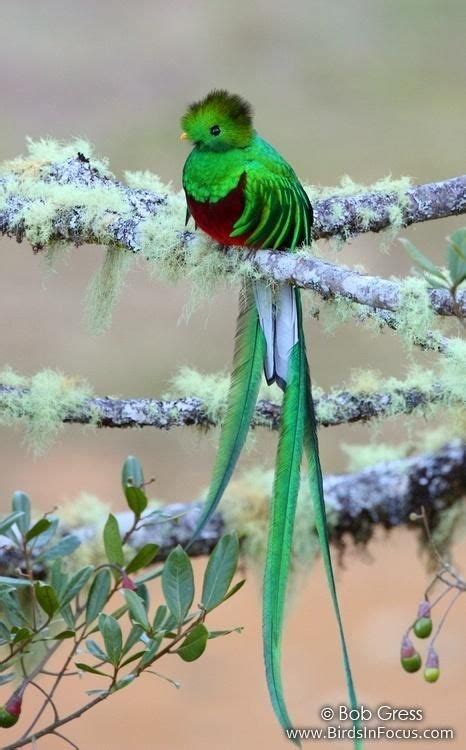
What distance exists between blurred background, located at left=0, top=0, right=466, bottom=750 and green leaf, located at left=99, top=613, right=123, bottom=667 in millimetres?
1494

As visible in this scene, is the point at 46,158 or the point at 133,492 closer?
the point at 133,492

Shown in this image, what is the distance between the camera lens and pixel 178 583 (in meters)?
0.61

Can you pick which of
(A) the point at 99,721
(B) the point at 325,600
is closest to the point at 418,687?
(B) the point at 325,600

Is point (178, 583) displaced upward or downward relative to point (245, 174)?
downward

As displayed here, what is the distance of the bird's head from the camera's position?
2.33 feet

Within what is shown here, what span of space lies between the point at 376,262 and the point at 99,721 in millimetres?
1438

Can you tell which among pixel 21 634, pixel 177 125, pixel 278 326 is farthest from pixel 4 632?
pixel 177 125

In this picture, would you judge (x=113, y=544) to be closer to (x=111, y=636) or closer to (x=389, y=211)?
(x=111, y=636)

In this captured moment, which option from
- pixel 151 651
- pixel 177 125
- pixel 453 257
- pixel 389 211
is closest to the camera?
pixel 453 257

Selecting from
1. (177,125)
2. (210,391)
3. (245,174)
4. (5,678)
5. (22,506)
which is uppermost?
(177,125)

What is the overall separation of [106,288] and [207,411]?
0.13 m

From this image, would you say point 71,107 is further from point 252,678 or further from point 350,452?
point 350,452

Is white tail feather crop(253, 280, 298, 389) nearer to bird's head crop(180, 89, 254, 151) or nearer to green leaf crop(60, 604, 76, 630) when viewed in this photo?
bird's head crop(180, 89, 254, 151)

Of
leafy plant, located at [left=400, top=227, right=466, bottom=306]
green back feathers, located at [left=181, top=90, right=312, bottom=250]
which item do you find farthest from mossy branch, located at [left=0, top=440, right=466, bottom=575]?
leafy plant, located at [left=400, top=227, right=466, bottom=306]
